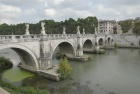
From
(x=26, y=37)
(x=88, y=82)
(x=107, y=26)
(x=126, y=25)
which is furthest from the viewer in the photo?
(x=107, y=26)

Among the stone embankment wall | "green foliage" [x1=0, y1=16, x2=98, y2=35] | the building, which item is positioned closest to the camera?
the stone embankment wall

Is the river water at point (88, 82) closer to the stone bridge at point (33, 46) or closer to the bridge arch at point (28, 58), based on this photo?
the bridge arch at point (28, 58)

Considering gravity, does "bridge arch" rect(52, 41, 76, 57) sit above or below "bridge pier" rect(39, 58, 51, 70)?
above

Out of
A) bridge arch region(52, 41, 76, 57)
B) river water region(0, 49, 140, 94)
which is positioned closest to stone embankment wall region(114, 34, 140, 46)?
bridge arch region(52, 41, 76, 57)

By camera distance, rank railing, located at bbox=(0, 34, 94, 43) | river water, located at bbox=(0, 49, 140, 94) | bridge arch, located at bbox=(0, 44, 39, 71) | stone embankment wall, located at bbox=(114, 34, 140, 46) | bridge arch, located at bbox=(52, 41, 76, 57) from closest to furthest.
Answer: river water, located at bbox=(0, 49, 140, 94), railing, located at bbox=(0, 34, 94, 43), bridge arch, located at bbox=(0, 44, 39, 71), bridge arch, located at bbox=(52, 41, 76, 57), stone embankment wall, located at bbox=(114, 34, 140, 46)

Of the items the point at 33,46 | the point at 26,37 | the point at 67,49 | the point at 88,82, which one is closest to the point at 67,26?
the point at 67,49

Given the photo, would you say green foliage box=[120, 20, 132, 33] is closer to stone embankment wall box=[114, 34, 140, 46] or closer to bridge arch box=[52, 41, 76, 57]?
stone embankment wall box=[114, 34, 140, 46]

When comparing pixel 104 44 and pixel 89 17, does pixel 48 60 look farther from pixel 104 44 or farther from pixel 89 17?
pixel 89 17

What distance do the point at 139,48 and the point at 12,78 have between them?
124ft

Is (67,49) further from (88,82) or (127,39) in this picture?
(127,39)

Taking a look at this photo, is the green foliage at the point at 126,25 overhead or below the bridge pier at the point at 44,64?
overhead

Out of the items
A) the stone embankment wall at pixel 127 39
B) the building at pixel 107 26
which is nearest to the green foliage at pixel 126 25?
the stone embankment wall at pixel 127 39

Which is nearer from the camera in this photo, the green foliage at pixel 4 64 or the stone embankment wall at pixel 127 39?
the green foliage at pixel 4 64

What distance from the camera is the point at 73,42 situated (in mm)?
30344
